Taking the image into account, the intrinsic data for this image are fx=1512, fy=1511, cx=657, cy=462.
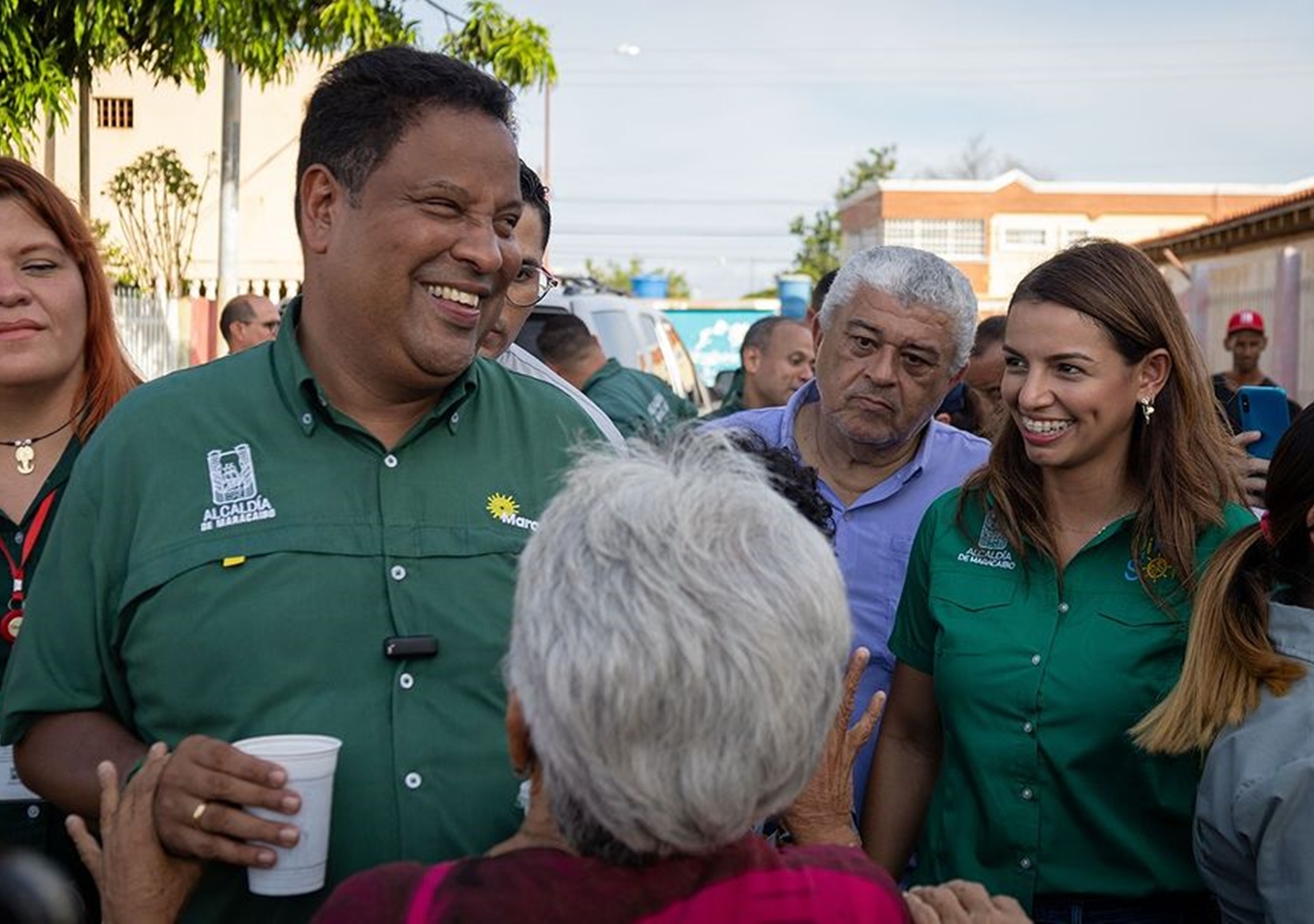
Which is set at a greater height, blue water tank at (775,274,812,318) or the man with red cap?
blue water tank at (775,274,812,318)

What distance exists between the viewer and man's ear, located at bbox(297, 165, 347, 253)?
2.81 meters

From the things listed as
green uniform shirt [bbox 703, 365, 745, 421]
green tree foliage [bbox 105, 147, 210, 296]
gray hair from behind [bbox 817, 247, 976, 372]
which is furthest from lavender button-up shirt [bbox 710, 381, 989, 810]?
green tree foliage [bbox 105, 147, 210, 296]

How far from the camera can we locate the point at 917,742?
3.67m

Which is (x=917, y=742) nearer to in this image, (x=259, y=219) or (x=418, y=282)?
(x=418, y=282)

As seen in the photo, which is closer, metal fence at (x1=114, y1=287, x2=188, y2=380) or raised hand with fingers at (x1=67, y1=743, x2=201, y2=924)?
raised hand with fingers at (x1=67, y1=743, x2=201, y2=924)

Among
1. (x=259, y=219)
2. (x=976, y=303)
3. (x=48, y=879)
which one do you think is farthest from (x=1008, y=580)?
(x=259, y=219)

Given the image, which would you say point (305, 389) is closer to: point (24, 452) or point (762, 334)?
point (24, 452)

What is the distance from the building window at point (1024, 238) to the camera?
57.5 metres

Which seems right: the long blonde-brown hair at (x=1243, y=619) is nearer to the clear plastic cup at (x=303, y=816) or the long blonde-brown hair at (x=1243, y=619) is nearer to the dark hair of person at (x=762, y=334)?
the clear plastic cup at (x=303, y=816)

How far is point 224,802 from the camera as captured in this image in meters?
2.20

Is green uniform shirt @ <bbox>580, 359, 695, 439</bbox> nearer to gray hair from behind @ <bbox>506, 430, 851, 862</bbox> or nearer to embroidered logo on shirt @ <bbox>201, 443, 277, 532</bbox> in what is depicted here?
embroidered logo on shirt @ <bbox>201, 443, 277, 532</bbox>

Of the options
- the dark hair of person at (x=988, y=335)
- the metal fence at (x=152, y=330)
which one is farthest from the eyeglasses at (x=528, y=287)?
the metal fence at (x=152, y=330)

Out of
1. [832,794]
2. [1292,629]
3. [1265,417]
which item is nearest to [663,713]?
[832,794]

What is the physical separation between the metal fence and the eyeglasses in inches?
640
